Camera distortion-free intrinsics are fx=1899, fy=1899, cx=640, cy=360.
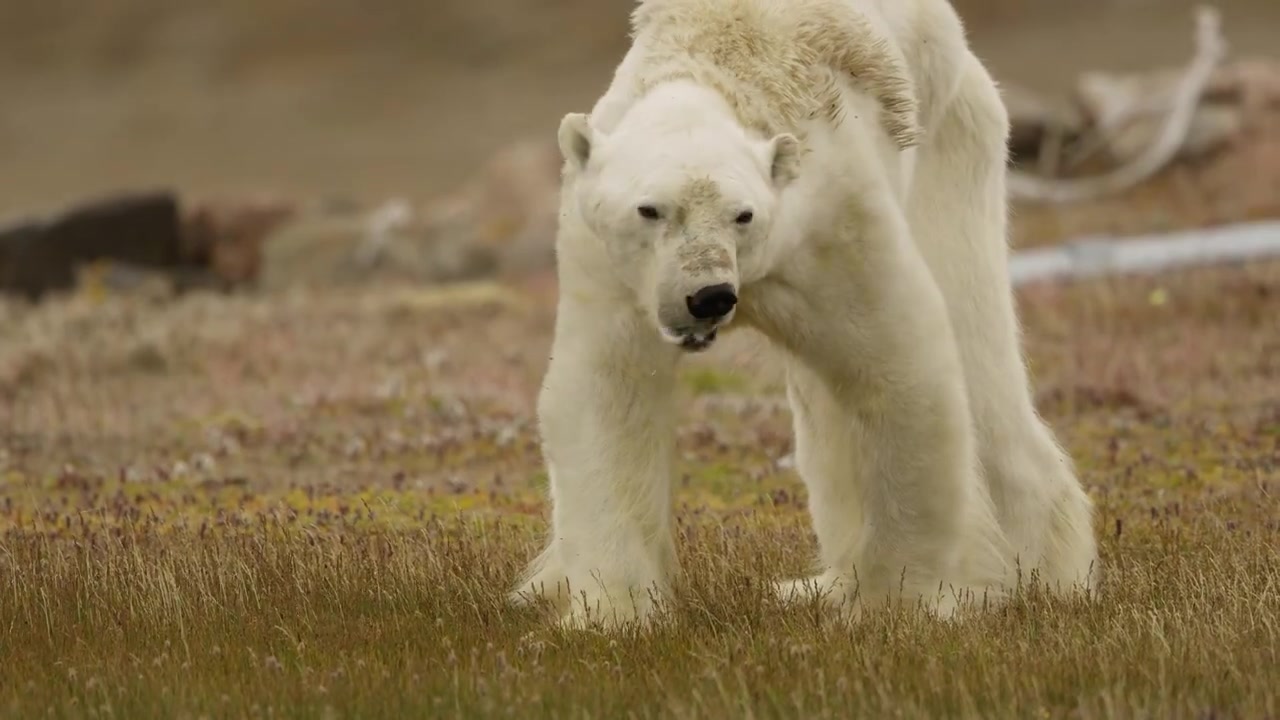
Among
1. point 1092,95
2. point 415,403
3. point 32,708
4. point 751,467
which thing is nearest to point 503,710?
point 32,708

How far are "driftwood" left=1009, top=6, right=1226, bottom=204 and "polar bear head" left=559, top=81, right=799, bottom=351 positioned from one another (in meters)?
22.9

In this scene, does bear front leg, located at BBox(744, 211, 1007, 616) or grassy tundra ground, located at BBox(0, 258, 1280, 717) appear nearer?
grassy tundra ground, located at BBox(0, 258, 1280, 717)

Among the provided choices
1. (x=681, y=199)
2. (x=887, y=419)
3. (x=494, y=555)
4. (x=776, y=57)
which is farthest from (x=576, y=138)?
(x=494, y=555)

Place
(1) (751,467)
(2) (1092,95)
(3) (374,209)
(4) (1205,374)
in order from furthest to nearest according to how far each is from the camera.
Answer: (3) (374,209) → (2) (1092,95) → (4) (1205,374) → (1) (751,467)

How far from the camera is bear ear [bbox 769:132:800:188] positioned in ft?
19.3

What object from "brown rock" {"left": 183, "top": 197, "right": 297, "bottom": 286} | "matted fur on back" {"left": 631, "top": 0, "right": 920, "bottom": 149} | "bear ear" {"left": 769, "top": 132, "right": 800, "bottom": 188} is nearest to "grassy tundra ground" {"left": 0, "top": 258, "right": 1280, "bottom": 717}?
"bear ear" {"left": 769, "top": 132, "right": 800, "bottom": 188}

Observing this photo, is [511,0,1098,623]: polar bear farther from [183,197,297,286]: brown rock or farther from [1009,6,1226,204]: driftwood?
[183,197,297,286]: brown rock

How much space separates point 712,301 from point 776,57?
1.26 metres

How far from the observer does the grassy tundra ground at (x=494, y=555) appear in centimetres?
550

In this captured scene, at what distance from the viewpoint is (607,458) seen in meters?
6.40

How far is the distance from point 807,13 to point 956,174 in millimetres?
1285

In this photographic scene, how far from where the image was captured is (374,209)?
112ft

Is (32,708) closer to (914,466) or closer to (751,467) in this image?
(914,466)

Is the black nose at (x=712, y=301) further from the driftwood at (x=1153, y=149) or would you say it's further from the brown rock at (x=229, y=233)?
the brown rock at (x=229, y=233)
